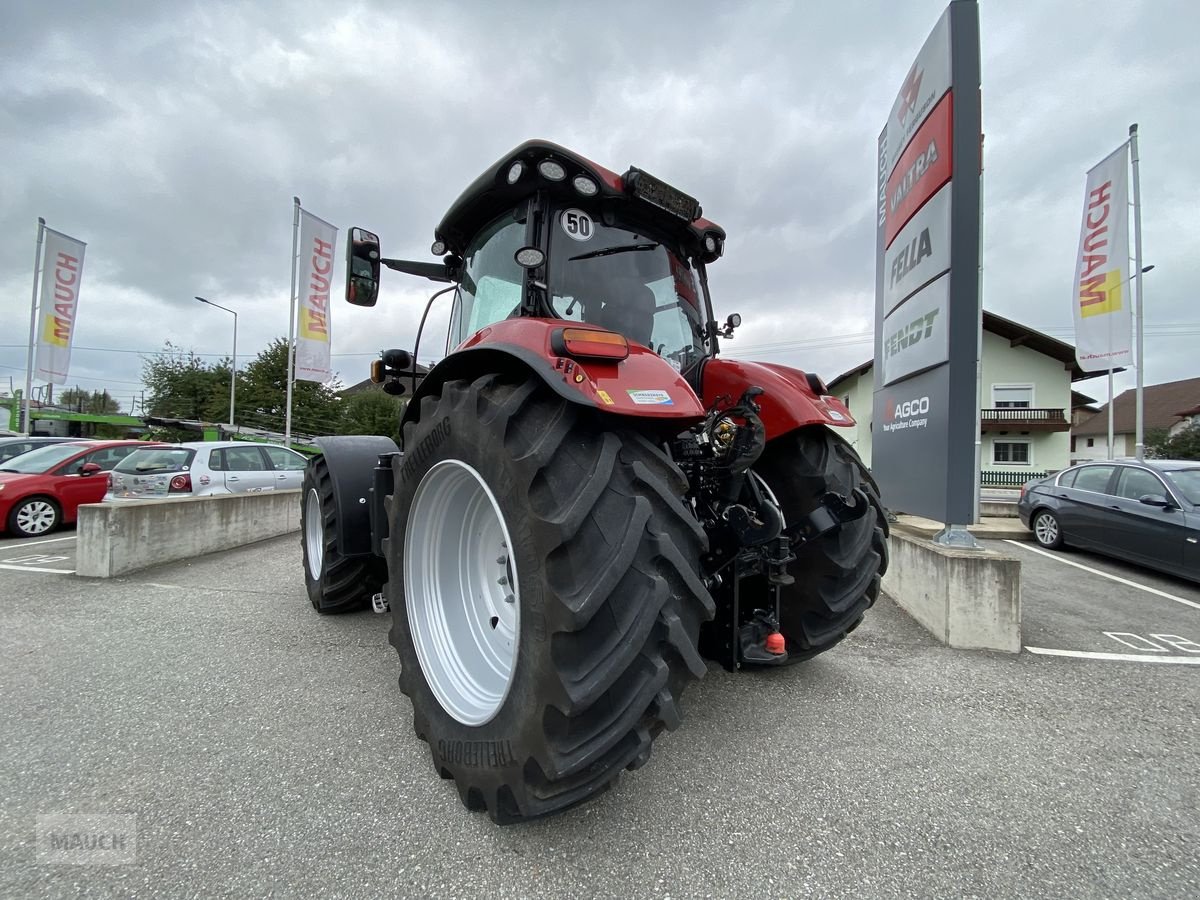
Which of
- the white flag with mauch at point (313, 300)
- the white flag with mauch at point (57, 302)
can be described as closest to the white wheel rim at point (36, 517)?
the white flag with mauch at point (313, 300)

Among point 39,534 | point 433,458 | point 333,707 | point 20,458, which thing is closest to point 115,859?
point 333,707

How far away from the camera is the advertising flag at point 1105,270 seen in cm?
992

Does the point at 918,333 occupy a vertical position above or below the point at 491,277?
above

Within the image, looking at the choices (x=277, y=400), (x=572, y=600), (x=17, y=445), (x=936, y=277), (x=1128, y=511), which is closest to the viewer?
(x=572, y=600)

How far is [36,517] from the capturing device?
783cm

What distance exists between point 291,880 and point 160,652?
2.43m

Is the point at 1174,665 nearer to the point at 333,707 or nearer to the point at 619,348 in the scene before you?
the point at 619,348

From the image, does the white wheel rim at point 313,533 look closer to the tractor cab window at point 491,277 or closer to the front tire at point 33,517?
the tractor cab window at point 491,277

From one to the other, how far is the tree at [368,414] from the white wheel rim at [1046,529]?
26.5 meters

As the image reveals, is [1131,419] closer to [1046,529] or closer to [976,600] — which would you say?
[1046,529]

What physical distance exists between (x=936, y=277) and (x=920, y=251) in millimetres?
407

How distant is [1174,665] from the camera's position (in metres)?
3.24

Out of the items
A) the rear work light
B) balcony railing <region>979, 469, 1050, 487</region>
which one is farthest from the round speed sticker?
balcony railing <region>979, 469, 1050, 487</region>

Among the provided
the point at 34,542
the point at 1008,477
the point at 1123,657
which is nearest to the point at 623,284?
the point at 1123,657
